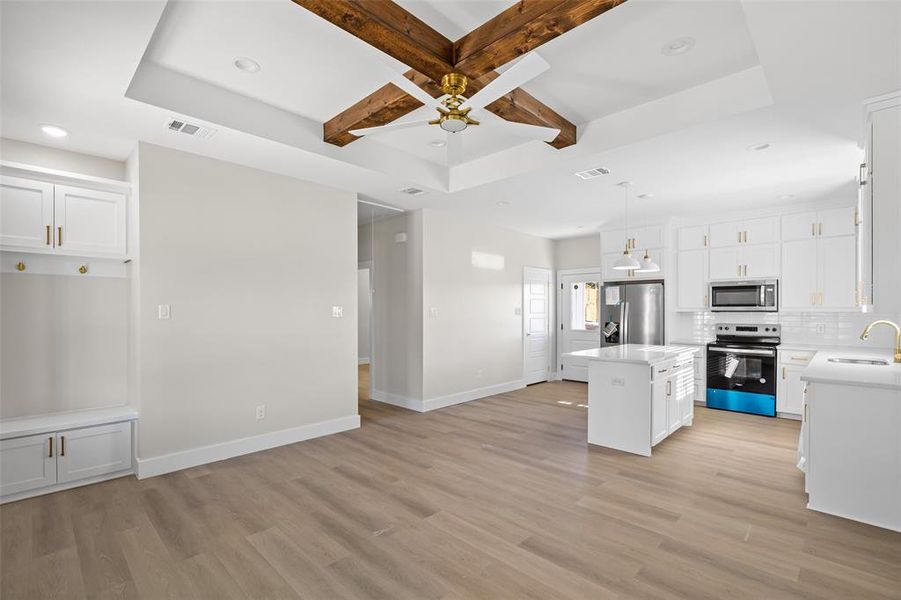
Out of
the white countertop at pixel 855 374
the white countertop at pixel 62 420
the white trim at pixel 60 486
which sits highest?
the white countertop at pixel 855 374

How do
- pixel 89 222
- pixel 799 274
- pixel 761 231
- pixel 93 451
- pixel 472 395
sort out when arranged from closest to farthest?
pixel 93 451
pixel 89 222
pixel 799 274
pixel 761 231
pixel 472 395

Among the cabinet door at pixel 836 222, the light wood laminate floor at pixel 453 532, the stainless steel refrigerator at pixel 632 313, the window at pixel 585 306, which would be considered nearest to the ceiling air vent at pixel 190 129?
the light wood laminate floor at pixel 453 532

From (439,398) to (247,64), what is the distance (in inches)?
174

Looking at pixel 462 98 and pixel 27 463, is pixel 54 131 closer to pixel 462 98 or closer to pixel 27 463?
pixel 27 463

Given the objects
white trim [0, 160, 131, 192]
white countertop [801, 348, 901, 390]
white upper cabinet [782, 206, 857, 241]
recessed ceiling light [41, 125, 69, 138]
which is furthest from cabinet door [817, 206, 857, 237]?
recessed ceiling light [41, 125, 69, 138]

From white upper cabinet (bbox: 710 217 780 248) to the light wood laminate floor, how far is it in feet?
9.48

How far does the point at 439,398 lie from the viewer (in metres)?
6.01

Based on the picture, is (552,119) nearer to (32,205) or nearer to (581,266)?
(32,205)

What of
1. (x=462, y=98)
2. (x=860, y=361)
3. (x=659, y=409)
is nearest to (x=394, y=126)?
(x=462, y=98)

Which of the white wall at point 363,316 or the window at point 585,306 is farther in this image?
the white wall at point 363,316

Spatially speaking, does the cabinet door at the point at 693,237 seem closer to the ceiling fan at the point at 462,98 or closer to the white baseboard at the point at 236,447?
the ceiling fan at the point at 462,98

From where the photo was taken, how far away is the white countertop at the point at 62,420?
319 cm

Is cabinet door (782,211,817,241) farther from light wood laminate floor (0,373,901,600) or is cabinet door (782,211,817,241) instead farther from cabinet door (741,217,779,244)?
light wood laminate floor (0,373,901,600)

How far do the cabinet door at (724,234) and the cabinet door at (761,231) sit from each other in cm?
9
